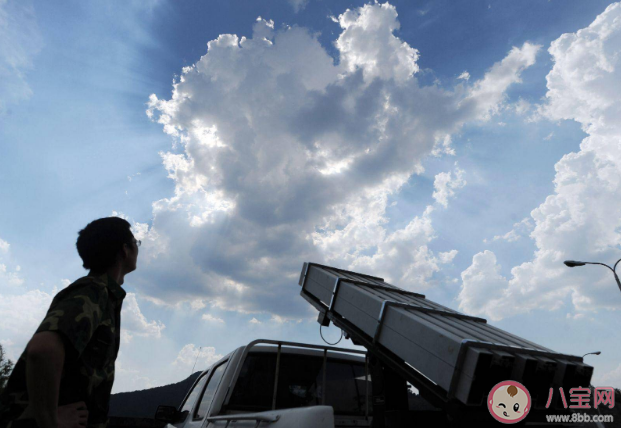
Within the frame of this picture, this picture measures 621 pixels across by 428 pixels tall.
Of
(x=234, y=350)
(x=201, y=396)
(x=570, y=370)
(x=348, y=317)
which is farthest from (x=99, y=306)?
(x=570, y=370)

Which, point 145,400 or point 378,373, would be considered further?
point 145,400

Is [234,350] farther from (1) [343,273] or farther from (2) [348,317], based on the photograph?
A: (1) [343,273]

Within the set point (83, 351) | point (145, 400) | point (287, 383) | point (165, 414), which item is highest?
point (83, 351)

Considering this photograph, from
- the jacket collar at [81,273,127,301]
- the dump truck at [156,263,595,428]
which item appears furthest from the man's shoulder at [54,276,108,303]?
the dump truck at [156,263,595,428]

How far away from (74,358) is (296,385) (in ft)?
6.98

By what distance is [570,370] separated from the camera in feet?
8.39

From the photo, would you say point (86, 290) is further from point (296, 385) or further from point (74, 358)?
point (296, 385)

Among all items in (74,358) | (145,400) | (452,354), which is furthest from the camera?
(145,400)

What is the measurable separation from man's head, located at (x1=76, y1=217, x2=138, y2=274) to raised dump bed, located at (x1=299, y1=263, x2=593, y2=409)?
1993 millimetres

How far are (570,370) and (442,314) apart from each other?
1.04 metres

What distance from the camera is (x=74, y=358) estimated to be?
1690 mm

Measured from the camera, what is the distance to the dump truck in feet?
7.71

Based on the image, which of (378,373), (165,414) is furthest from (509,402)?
(165,414)

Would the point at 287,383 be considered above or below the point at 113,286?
below
